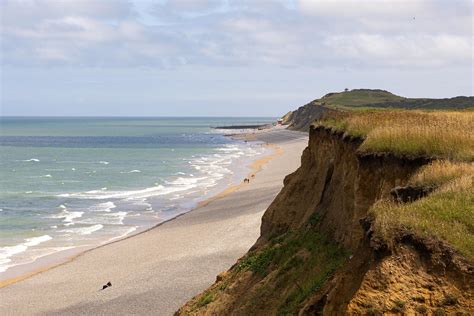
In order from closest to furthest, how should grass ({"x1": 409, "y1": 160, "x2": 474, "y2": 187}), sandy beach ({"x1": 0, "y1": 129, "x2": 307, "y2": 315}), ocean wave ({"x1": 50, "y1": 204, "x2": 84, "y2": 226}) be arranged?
grass ({"x1": 409, "y1": 160, "x2": 474, "y2": 187}) < sandy beach ({"x1": 0, "y1": 129, "x2": 307, "y2": 315}) < ocean wave ({"x1": 50, "y1": 204, "x2": 84, "y2": 226})

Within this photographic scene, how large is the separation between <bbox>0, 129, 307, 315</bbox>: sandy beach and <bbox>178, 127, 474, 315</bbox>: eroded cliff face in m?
7.37

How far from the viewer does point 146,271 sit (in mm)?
32344

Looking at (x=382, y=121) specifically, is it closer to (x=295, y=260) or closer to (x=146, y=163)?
(x=295, y=260)

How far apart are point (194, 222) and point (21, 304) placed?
1876 centimetres

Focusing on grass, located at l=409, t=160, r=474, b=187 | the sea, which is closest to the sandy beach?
the sea

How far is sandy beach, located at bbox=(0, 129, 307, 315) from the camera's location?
27.1 meters

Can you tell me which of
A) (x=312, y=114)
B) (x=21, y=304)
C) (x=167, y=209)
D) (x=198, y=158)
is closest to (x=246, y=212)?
(x=167, y=209)

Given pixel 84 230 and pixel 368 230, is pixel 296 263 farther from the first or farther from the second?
pixel 84 230

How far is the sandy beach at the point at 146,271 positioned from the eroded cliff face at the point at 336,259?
7368mm

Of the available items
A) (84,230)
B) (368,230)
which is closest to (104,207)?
(84,230)

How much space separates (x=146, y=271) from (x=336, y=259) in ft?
64.7

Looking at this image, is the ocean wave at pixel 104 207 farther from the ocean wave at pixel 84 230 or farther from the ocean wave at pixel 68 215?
the ocean wave at pixel 84 230

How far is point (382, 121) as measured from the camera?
55.2 ft

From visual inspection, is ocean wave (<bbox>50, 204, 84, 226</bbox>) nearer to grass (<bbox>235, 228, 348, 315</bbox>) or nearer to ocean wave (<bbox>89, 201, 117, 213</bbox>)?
ocean wave (<bbox>89, 201, 117, 213</bbox>)
